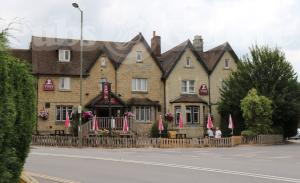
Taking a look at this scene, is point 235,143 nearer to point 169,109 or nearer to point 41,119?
point 169,109

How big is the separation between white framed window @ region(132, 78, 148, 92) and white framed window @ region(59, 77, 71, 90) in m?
6.19

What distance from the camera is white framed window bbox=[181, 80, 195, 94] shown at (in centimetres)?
5088

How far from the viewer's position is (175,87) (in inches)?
1981

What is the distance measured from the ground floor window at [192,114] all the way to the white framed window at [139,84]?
4.53 m

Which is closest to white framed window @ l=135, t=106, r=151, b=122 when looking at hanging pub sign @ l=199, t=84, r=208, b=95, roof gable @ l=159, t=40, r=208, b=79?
roof gable @ l=159, t=40, r=208, b=79

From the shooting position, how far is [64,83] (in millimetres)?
47000

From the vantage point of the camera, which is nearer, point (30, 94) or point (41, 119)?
point (30, 94)

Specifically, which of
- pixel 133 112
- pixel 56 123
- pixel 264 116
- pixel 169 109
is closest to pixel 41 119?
pixel 56 123

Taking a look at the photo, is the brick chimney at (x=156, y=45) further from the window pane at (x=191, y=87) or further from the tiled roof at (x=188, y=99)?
the tiled roof at (x=188, y=99)

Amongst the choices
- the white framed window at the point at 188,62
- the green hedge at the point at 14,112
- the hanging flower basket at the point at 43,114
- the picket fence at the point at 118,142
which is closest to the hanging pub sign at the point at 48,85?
the hanging flower basket at the point at 43,114

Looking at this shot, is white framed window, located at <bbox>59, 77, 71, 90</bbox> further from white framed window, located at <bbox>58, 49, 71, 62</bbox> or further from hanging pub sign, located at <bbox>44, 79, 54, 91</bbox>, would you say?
white framed window, located at <bbox>58, 49, 71, 62</bbox>

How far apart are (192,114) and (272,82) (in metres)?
8.40

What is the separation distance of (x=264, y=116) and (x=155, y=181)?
2895 centimetres

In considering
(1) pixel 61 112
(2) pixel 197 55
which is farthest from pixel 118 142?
(2) pixel 197 55
